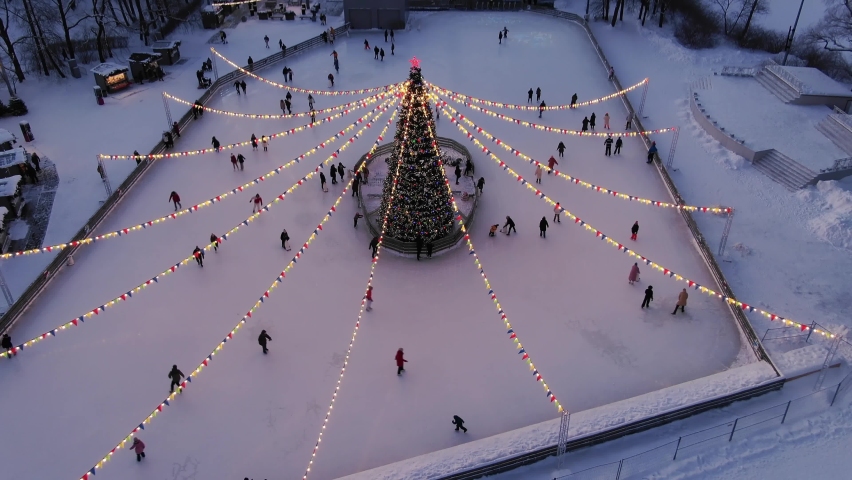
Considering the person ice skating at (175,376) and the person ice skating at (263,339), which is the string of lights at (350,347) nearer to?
the person ice skating at (263,339)

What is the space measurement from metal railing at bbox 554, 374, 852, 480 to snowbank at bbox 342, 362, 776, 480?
27.4 inches

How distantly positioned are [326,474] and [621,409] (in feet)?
21.8

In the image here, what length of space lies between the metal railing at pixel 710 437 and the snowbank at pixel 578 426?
696 mm

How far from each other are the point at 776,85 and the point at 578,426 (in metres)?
21.8

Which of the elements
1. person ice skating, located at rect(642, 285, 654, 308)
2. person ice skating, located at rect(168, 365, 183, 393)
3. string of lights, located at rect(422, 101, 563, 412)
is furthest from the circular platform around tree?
person ice skating, located at rect(168, 365, 183, 393)

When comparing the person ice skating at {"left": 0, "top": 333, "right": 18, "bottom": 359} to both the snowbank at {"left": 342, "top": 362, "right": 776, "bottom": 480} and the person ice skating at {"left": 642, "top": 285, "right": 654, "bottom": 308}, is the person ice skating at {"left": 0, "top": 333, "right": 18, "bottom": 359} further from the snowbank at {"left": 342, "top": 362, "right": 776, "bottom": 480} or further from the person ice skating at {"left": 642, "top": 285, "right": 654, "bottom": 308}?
the person ice skating at {"left": 642, "top": 285, "right": 654, "bottom": 308}

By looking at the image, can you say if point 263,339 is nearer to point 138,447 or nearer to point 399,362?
point 399,362

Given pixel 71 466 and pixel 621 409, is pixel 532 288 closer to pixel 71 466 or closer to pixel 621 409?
pixel 621 409

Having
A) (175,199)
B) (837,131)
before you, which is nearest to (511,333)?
(175,199)

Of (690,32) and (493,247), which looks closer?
(493,247)

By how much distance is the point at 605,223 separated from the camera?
22.1 metres

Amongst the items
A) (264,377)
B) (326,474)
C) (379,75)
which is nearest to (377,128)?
(379,75)

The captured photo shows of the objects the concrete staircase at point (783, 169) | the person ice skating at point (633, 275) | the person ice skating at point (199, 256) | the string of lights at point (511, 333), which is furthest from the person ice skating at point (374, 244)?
the concrete staircase at point (783, 169)

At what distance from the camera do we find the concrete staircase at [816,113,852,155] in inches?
983
